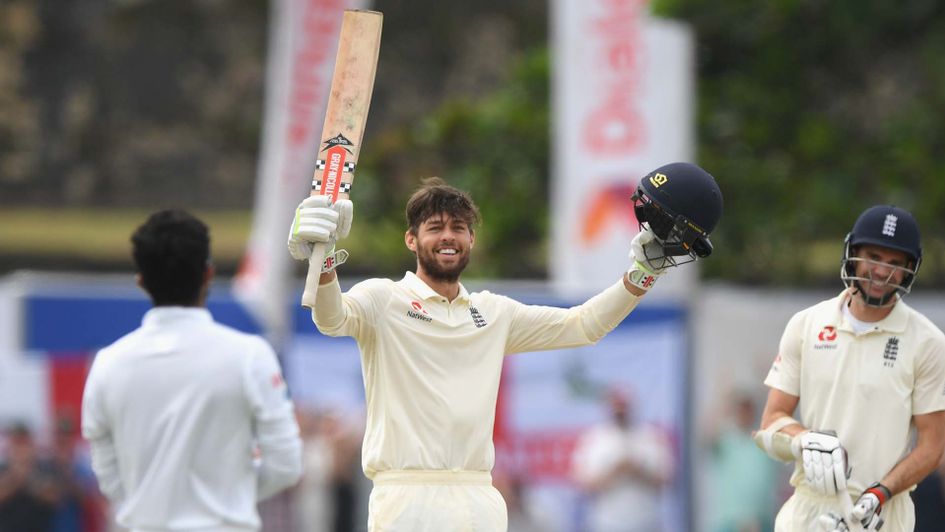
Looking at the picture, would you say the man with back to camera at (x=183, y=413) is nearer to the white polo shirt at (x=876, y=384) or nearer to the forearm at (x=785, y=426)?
the forearm at (x=785, y=426)

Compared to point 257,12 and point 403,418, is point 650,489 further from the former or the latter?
point 257,12

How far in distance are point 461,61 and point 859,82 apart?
748 centimetres

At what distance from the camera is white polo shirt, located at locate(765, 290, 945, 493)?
19.4 ft

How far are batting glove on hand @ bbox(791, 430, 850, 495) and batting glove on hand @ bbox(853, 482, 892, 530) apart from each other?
85mm

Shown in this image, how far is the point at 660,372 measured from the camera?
449 inches

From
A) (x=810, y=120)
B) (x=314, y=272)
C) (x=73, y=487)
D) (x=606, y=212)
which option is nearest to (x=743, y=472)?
(x=606, y=212)

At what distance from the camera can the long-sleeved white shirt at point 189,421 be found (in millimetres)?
5219

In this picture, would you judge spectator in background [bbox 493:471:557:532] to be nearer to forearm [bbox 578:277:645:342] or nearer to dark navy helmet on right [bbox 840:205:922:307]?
forearm [bbox 578:277:645:342]

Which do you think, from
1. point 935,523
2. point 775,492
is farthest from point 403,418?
point 775,492

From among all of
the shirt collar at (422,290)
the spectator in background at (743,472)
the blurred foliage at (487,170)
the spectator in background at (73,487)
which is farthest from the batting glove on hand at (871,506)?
the blurred foliage at (487,170)

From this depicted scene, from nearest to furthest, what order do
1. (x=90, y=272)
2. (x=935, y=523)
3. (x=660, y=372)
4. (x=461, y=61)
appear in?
(x=935, y=523) → (x=660, y=372) → (x=90, y=272) → (x=461, y=61)

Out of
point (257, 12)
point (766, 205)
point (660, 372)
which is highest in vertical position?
point (257, 12)

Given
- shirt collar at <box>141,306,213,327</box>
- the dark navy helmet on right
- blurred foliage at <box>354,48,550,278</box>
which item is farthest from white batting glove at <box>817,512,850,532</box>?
blurred foliage at <box>354,48,550,278</box>

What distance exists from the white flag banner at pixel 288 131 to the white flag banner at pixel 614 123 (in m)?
1.66
